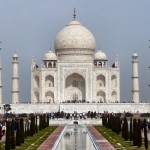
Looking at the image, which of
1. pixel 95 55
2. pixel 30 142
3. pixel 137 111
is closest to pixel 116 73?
pixel 95 55

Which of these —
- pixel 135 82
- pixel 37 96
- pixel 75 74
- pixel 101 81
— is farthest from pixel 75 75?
pixel 135 82

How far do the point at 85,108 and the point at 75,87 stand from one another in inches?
223

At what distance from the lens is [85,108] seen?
5038 centimetres

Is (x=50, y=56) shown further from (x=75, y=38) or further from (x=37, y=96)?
(x=37, y=96)

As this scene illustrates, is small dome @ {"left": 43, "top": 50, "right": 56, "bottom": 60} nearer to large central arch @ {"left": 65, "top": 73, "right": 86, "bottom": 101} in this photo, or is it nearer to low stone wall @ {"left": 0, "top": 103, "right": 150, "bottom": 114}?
large central arch @ {"left": 65, "top": 73, "right": 86, "bottom": 101}

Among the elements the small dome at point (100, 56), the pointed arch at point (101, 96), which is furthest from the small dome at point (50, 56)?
the pointed arch at point (101, 96)

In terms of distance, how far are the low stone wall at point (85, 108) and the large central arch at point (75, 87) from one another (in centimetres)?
415

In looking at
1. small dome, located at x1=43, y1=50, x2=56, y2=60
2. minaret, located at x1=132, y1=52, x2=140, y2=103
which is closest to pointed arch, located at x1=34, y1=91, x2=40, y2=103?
small dome, located at x1=43, y1=50, x2=56, y2=60

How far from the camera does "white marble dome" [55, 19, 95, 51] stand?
56219mm

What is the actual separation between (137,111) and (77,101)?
18.7 feet

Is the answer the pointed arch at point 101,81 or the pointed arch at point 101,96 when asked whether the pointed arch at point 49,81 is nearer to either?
the pointed arch at point 101,81

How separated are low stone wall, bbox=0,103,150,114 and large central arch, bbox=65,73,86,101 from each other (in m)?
4.15

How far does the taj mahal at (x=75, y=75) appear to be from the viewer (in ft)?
179

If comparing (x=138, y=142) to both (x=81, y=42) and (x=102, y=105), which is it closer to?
(x=102, y=105)
